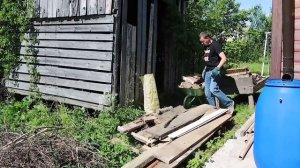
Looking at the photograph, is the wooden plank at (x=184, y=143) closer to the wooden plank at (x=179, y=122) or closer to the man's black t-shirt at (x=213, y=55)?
the wooden plank at (x=179, y=122)

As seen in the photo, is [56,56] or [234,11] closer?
[56,56]

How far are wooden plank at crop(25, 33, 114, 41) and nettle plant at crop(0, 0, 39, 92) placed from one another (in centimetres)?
21

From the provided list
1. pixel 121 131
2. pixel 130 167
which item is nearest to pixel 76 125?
pixel 121 131

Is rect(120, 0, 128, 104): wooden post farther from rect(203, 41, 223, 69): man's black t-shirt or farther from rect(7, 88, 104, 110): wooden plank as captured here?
rect(203, 41, 223, 69): man's black t-shirt

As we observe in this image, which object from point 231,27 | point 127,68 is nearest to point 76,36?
point 127,68

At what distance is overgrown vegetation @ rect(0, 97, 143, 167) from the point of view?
19.8ft

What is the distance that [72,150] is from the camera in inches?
212

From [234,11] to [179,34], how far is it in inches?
555

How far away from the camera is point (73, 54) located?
29.0 ft

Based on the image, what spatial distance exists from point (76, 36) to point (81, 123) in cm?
213

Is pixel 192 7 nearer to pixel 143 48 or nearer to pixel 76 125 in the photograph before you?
pixel 143 48

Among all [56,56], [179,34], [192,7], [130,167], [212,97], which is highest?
[192,7]

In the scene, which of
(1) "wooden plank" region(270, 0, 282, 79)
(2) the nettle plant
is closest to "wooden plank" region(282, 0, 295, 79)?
(1) "wooden plank" region(270, 0, 282, 79)

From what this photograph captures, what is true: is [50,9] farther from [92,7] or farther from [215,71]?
[215,71]
